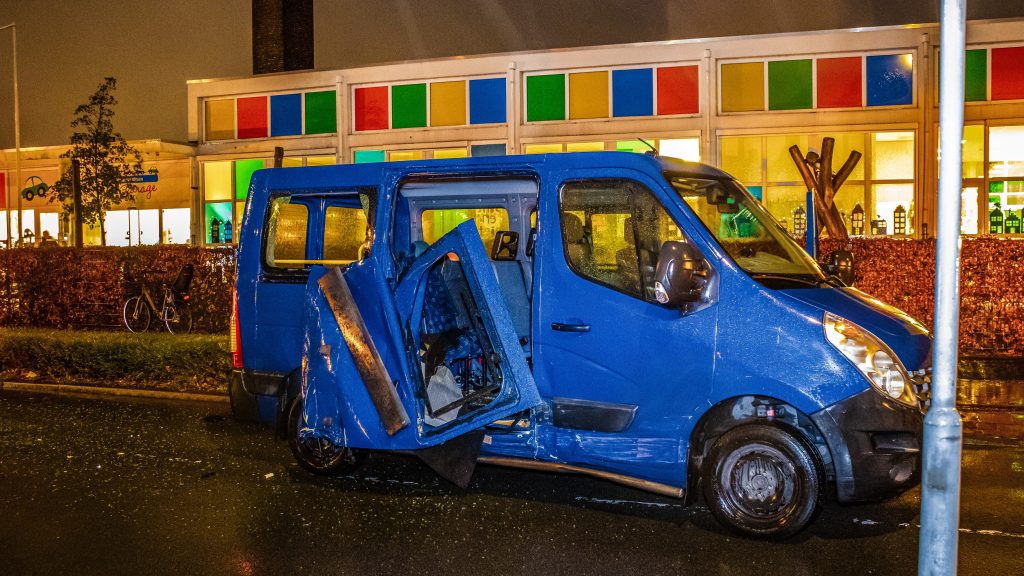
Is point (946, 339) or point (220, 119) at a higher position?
point (220, 119)

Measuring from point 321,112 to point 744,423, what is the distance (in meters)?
20.0

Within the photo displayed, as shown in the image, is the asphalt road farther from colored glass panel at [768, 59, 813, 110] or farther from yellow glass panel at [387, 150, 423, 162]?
yellow glass panel at [387, 150, 423, 162]

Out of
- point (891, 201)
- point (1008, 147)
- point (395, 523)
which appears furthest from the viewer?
point (891, 201)

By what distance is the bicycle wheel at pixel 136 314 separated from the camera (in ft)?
49.5

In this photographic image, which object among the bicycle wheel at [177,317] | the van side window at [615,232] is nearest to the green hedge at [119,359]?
the bicycle wheel at [177,317]

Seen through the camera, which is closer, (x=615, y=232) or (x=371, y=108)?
(x=615, y=232)

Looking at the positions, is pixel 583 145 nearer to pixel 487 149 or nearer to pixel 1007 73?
pixel 487 149

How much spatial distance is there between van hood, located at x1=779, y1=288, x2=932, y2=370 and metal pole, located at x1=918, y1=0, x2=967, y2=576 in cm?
171

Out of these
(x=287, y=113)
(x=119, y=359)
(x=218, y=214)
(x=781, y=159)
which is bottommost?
(x=119, y=359)

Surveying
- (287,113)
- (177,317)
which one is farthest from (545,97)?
(177,317)

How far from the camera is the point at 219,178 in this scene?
84.3ft

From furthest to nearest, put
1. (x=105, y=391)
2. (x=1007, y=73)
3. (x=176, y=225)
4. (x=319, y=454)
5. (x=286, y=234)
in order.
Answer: (x=176, y=225) < (x=1007, y=73) < (x=105, y=391) < (x=286, y=234) < (x=319, y=454)

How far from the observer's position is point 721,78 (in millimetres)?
20969

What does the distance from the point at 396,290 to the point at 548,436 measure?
1.45 m
